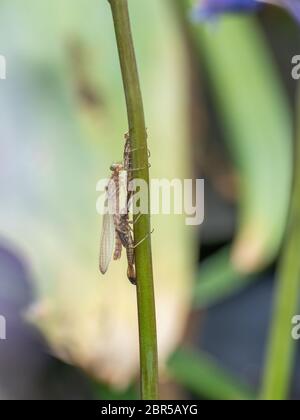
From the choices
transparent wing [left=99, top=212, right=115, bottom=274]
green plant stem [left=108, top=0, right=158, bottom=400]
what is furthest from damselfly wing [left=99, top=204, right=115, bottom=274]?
green plant stem [left=108, top=0, right=158, bottom=400]

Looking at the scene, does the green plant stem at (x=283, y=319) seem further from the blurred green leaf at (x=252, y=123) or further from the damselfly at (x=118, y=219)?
the damselfly at (x=118, y=219)

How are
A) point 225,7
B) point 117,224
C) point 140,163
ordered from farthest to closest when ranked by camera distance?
1. point 225,7
2. point 117,224
3. point 140,163

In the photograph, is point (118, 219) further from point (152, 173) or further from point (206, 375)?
point (206, 375)

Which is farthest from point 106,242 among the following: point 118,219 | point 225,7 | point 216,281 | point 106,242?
point 225,7

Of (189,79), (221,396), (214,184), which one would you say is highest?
(189,79)

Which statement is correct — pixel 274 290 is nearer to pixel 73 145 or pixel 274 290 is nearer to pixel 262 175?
pixel 262 175

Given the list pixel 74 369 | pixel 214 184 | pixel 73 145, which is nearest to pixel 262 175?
pixel 214 184
